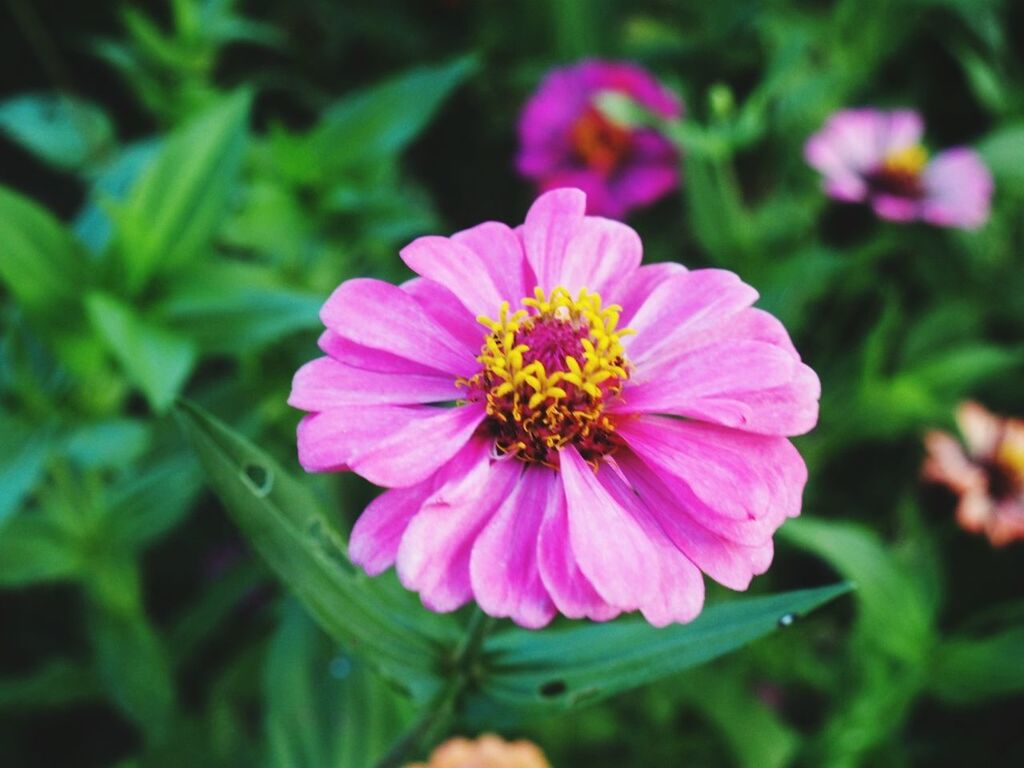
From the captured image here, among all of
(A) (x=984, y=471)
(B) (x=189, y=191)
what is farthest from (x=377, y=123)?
(A) (x=984, y=471)

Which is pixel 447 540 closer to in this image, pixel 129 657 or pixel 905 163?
pixel 129 657

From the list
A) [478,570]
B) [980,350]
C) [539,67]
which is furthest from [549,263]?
[539,67]

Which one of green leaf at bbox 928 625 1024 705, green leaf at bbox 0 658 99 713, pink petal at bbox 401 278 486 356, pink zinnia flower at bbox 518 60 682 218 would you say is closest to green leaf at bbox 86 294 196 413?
pink petal at bbox 401 278 486 356

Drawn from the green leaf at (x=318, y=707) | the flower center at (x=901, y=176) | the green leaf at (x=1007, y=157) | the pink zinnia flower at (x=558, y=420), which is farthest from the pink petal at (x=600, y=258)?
the green leaf at (x=1007, y=157)

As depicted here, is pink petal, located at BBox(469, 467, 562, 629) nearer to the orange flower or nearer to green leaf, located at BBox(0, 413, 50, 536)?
the orange flower

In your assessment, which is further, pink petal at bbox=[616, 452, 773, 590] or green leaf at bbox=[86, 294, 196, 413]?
green leaf at bbox=[86, 294, 196, 413]

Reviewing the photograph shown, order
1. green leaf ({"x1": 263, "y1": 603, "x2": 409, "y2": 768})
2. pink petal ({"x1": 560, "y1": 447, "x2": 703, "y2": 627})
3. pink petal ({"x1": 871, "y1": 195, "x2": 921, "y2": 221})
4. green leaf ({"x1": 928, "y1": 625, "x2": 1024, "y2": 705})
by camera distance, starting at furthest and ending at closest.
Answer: pink petal ({"x1": 871, "y1": 195, "x2": 921, "y2": 221}) < green leaf ({"x1": 928, "y1": 625, "x2": 1024, "y2": 705}) < green leaf ({"x1": 263, "y1": 603, "x2": 409, "y2": 768}) < pink petal ({"x1": 560, "y1": 447, "x2": 703, "y2": 627})

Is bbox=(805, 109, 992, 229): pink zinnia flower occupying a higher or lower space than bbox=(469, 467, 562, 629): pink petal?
lower

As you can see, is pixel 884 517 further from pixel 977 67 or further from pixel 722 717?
pixel 977 67
